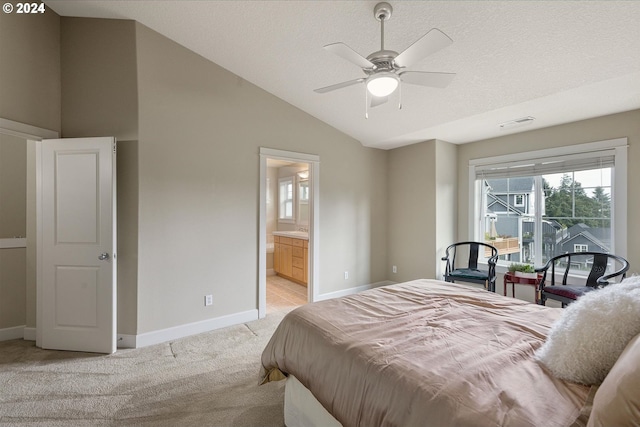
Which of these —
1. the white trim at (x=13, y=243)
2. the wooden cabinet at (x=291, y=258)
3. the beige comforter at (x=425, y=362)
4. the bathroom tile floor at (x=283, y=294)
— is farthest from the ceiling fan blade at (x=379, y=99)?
the white trim at (x=13, y=243)

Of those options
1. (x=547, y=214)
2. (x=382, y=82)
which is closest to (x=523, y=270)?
(x=547, y=214)

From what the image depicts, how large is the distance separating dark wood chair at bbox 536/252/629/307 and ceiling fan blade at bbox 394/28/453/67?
2.64 m

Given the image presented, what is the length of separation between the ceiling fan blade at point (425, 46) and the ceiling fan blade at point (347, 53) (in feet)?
0.64

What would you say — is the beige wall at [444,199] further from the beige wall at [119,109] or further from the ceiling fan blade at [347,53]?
the beige wall at [119,109]

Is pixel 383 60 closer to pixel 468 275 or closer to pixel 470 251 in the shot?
pixel 468 275

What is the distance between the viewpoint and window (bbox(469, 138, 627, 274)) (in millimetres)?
3223

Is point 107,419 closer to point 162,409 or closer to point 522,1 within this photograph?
point 162,409

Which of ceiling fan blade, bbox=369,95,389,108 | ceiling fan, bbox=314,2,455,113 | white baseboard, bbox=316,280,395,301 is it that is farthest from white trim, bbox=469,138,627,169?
ceiling fan blade, bbox=369,95,389,108

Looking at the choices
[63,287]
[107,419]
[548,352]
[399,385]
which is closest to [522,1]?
[548,352]

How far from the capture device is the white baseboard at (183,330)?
2877 mm

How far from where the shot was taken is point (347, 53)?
183 cm

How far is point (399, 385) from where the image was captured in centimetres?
115

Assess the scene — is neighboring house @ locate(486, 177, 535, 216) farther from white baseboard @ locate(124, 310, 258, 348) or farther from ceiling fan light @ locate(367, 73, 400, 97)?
white baseboard @ locate(124, 310, 258, 348)

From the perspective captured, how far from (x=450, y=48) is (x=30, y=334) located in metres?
4.77
